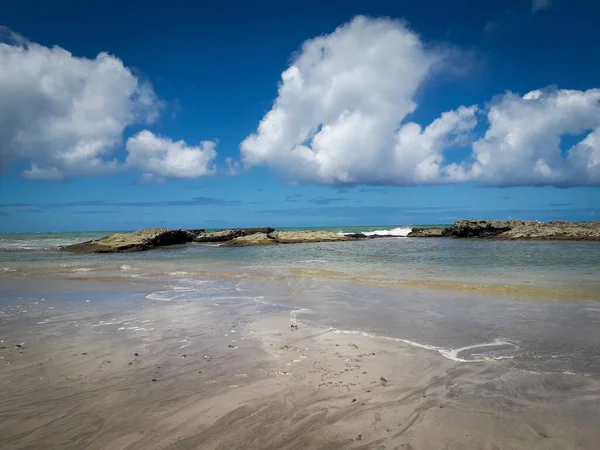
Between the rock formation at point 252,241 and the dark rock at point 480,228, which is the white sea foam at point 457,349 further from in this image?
the dark rock at point 480,228

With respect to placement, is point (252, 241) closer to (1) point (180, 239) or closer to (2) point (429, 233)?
(1) point (180, 239)

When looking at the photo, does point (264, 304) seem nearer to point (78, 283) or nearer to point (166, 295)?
point (166, 295)

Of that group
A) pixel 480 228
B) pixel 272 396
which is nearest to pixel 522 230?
pixel 480 228

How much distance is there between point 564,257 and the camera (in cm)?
2473

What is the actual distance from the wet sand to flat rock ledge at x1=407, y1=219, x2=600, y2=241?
4269 cm

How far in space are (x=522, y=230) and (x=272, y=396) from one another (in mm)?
48556

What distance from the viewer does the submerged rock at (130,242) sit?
39.8 meters

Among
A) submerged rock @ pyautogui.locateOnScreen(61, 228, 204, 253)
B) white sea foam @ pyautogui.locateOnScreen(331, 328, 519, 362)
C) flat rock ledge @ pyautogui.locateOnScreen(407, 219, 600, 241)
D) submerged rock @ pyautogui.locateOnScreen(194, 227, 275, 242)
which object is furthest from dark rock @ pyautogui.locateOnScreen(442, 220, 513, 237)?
white sea foam @ pyautogui.locateOnScreen(331, 328, 519, 362)

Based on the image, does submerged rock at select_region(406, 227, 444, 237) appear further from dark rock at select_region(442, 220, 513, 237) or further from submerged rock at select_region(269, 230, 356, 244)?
submerged rock at select_region(269, 230, 356, 244)

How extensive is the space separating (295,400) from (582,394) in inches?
153

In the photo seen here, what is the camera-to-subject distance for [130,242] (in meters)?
41.3

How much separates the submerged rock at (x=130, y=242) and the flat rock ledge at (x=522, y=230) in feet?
119

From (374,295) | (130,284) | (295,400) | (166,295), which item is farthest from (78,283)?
(295,400)

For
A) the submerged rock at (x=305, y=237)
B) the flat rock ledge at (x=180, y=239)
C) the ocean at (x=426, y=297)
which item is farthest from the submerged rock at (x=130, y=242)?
the ocean at (x=426, y=297)
